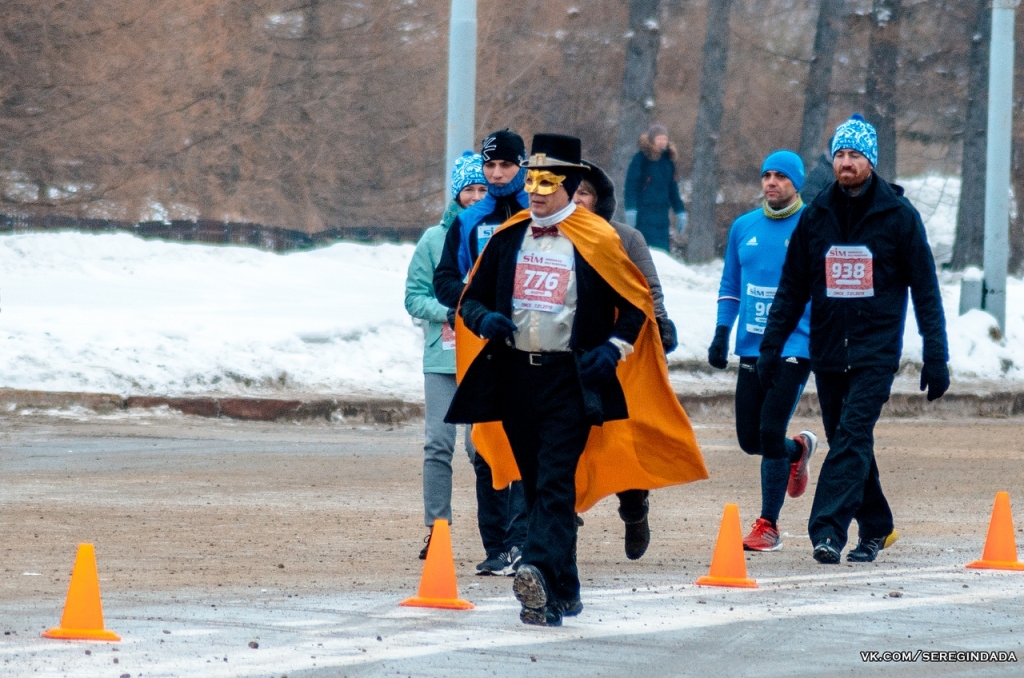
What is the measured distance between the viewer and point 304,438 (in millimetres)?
14852

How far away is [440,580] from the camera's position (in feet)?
23.8

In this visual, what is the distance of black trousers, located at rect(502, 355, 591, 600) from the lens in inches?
274

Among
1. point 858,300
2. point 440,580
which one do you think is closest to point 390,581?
point 440,580

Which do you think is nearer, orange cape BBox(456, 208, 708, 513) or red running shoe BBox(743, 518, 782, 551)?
orange cape BBox(456, 208, 708, 513)

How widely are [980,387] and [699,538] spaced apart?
1054cm

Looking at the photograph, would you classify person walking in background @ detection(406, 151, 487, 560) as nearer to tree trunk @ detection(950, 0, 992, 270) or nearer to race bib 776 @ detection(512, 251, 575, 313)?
race bib 776 @ detection(512, 251, 575, 313)

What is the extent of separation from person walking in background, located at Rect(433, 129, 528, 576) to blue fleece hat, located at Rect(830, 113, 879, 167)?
5.00 feet

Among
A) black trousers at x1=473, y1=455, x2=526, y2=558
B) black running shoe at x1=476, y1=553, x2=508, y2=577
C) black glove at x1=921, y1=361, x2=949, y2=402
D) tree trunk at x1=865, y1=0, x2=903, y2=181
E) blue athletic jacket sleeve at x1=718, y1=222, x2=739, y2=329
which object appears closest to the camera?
black running shoe at x1=476, y1=553, x2=508, y2=577

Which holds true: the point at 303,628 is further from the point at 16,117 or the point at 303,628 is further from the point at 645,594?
the point at 16,117

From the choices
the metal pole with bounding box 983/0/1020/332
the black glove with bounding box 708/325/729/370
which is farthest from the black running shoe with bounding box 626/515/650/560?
the metal pole with bounding box 983/0/1020/332

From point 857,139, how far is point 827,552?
6.12 feet

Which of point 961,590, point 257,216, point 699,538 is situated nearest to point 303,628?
point 961,590

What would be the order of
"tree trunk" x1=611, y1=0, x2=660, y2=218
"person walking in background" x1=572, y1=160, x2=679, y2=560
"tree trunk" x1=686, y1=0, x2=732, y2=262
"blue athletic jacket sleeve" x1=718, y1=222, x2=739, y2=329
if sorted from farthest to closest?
"tree trunk" x1=686, y1=0, x2=732, y2=262 → "tree trunk" x1=611, y1=0, x2=660, y2=218 → "blue athletic jacket sleeve" x1=718, y1=222, x2=739, y2=329 → "person walking in background" x1=572, y1=160, x2=679, y2=560

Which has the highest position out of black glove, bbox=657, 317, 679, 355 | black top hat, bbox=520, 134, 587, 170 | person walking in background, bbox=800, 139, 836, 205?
person walking in background, bbox=800, 139, 836, 205
